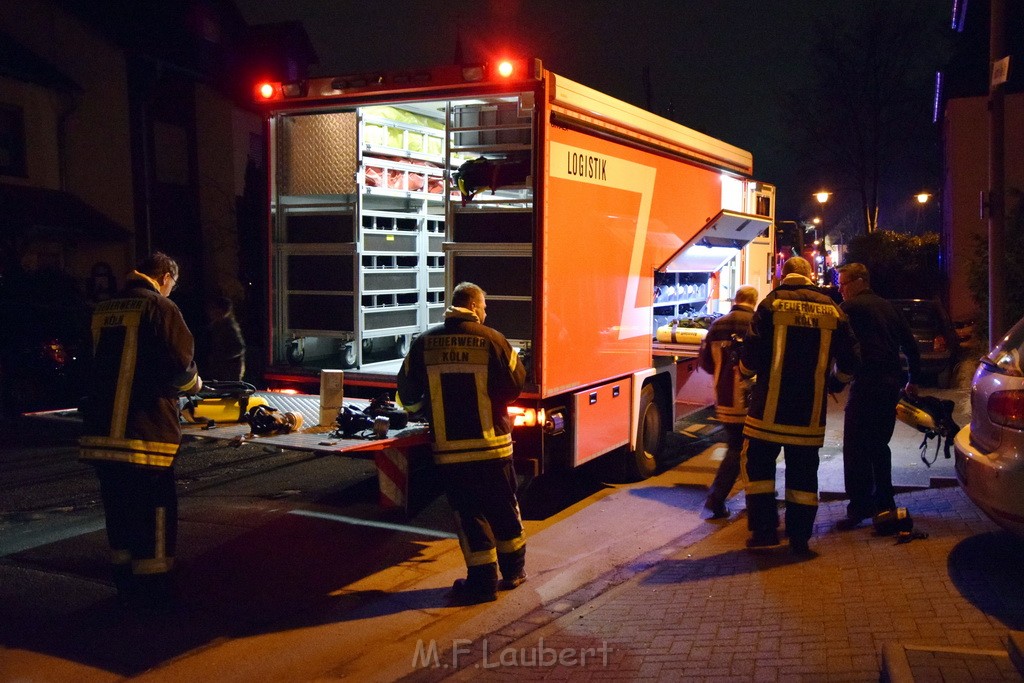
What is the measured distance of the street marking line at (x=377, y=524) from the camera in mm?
6695

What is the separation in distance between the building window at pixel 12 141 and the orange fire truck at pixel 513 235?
12006 mm

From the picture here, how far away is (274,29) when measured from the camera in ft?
101

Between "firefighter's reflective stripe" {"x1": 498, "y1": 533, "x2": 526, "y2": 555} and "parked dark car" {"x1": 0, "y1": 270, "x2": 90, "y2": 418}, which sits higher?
"parked dark car" {"x1": 0, "y1": 270, "x2": 90, "y2": 418}

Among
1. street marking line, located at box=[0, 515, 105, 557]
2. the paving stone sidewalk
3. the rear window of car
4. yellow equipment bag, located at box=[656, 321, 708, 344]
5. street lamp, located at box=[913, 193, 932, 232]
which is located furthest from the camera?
street lamp, located at box=[913, 193, 932, 232]

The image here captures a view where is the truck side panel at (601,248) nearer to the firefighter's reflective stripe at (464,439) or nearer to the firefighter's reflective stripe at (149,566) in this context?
the firefighter's reflective stripe at (464,439)

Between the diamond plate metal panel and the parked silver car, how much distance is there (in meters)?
4.78

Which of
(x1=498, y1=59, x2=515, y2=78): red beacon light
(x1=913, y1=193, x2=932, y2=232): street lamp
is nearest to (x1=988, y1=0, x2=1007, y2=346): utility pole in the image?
(x1=498, y1=59, x2=515, y2=78): red beacon light

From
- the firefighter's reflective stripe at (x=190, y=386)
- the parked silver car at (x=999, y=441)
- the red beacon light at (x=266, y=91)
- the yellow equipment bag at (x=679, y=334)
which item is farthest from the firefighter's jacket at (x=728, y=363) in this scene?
the red beacon light at (x=266, y=91)

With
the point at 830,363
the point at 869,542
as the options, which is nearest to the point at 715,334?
the point at 830,363

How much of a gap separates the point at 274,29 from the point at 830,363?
93.8ft

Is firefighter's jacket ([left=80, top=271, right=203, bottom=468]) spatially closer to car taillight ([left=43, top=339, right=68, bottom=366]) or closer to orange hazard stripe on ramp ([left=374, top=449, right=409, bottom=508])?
orange hazard stripe on ramp ([left=374, top=449, right=409, bottom=508])

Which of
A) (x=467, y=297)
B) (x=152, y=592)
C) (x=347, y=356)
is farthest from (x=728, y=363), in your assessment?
(x=152, y=592)

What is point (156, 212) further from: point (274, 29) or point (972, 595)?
point (972, 595)

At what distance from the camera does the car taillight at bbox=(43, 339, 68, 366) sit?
37.5ft
